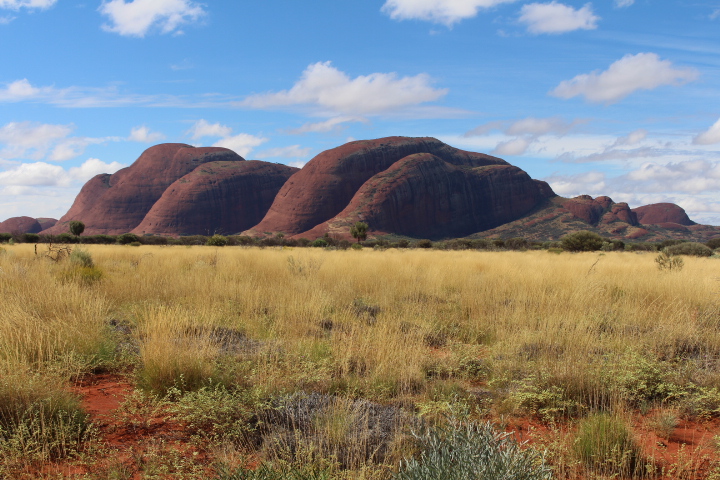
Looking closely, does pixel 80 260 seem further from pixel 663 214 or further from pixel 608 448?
pixel 663 214

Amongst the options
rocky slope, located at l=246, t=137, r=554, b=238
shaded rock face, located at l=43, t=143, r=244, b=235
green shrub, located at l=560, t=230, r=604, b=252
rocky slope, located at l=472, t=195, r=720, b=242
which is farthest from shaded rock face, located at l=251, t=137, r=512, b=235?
green shrub, located at l=560, t=230, r=604, b=252

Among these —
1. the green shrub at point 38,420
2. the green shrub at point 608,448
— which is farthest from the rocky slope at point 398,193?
the green shrub at point 608,448

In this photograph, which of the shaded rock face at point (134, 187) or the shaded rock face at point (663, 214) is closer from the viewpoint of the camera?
the shaded rock face at point (134, 187)

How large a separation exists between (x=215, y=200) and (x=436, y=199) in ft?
192

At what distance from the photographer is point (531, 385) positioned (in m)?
4.19

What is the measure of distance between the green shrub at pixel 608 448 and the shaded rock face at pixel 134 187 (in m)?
135

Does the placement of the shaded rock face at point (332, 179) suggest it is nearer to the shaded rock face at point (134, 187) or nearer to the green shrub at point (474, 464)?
the shaded rock face at point (134, 187)

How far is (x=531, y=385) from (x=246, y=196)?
124114 millimetres

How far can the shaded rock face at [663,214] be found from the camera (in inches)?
6152

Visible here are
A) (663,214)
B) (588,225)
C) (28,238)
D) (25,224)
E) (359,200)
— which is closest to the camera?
(28,238)

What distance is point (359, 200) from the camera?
10144 cm

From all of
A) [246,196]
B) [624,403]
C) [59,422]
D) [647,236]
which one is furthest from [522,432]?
[246,196]

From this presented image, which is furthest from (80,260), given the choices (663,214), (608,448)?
(663,214)

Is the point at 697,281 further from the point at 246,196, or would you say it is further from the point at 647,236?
the point at 246,196
